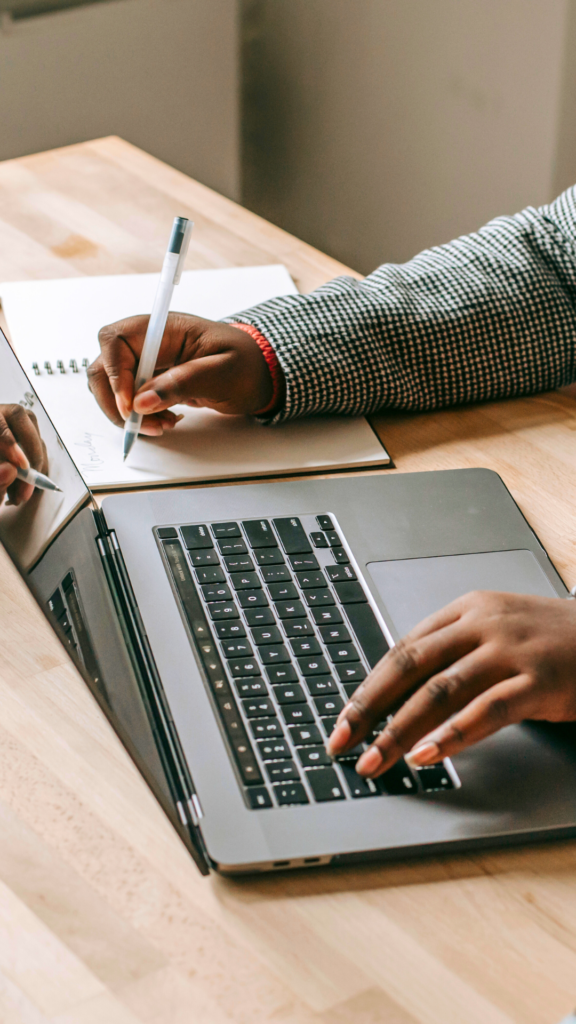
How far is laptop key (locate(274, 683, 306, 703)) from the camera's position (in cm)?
51

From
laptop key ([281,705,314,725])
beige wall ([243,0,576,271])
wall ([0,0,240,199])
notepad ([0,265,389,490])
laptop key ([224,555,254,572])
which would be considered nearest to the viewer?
laptop key ([281,705,314,725])

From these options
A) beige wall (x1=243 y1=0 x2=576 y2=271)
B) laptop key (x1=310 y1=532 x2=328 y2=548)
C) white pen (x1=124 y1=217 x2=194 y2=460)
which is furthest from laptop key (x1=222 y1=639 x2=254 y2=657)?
beige wall (x1=243 y1=0 x2=576 y2=271)

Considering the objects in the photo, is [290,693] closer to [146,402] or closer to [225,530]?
[225,530]

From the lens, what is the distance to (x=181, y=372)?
0.74 m

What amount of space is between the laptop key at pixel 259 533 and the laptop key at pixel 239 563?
0.05 feet

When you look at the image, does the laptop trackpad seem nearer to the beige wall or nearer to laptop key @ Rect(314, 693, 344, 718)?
laptop key @ Rect(314, 693, 344, 718)

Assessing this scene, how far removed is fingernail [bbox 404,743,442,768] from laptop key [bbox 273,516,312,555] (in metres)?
0.18

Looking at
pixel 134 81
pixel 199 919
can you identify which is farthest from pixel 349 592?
pixel 134 81

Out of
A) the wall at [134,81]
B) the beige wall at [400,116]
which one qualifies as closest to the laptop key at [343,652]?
the beige wall at [400,116]

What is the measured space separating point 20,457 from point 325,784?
0.25 metres

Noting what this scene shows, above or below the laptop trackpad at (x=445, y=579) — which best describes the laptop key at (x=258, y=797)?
below

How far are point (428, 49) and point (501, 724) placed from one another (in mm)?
1773

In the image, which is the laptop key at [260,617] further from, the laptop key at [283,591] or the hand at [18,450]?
the hand at [18,450]

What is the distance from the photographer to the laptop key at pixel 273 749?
18.9 inches
